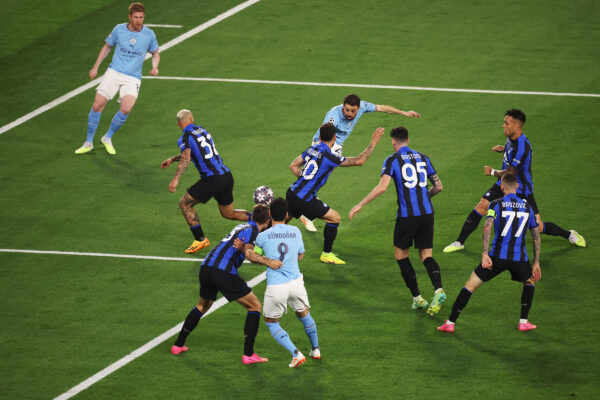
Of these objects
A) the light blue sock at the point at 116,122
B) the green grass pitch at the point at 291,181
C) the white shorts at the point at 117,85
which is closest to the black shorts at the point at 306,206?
the green grass pitch at the point at 291,181

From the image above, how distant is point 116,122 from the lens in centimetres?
1881

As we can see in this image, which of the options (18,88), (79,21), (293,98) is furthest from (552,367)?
(79,21)

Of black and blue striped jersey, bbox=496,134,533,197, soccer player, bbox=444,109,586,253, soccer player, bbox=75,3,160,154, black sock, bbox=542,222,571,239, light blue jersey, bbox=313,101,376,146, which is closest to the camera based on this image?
soccer player, bbox=444,109,586,253

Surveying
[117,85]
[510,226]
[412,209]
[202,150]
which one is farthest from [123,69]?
[510,226]

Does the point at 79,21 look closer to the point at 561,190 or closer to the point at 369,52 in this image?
the point at 369,52

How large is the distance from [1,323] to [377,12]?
1539cm

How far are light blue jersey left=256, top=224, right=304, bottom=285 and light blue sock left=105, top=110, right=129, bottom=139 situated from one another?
8435 mm

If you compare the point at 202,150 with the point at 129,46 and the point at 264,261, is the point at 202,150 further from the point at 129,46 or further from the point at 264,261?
the point at 129,46

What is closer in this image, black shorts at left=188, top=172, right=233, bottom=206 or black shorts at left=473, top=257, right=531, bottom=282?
black shorts at left=473, top=257, right=531, bottom=282

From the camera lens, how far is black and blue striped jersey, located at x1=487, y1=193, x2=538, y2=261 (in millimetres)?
11703

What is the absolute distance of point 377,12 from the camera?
25.2 meters

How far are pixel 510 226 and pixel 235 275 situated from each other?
3.41 metres

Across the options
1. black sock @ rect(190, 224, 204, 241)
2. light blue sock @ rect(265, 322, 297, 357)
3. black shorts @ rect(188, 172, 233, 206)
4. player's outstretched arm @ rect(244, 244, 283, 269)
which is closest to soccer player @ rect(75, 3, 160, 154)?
black shorts @ rect(188, 172, 233, 206)

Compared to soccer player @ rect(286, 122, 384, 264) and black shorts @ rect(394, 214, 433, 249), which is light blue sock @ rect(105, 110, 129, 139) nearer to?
soccer player @ rect(286, 122, 384, 264)
